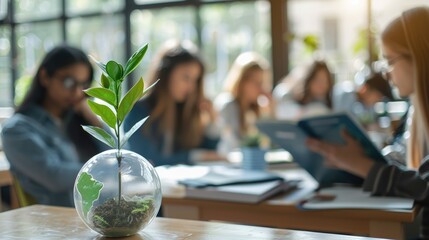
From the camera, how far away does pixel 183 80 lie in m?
3.15

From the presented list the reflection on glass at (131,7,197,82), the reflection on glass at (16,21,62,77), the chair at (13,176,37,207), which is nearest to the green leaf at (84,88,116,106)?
the chair at (13,176,37,207)

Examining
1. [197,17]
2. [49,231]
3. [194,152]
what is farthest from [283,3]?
[49,231]

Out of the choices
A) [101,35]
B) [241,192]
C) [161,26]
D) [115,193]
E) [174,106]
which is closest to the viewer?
[115,193]

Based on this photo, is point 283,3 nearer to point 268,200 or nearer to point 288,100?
point 288,100

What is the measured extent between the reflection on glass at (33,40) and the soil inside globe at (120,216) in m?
5.68

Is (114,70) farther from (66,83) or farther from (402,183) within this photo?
(66,83)

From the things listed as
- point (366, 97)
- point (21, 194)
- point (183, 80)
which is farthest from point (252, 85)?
point (21, 194)

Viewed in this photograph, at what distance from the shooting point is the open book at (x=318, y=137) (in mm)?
1796

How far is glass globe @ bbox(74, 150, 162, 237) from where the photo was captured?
1168mm

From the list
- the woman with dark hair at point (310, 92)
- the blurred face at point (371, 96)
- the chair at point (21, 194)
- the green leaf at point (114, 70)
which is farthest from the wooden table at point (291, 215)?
the woman with dark hair at point (310, 92)

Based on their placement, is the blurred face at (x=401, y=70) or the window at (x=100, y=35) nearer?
the blurred face at (x=401, y=70)

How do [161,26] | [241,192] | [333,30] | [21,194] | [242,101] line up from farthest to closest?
[333,30] < [161,26] < [242,101] < [21,194] < [241,192]

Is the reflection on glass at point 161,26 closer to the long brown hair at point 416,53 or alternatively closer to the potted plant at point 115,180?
the long brown hair at point 416,53

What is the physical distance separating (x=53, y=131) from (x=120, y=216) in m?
1.26
